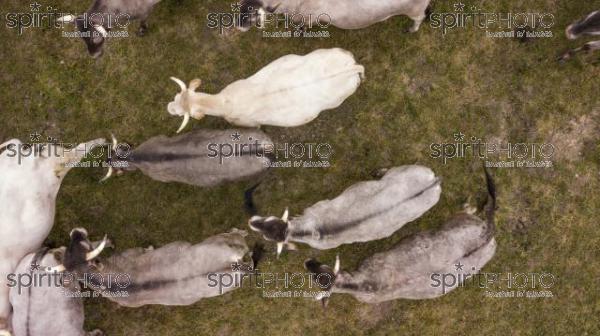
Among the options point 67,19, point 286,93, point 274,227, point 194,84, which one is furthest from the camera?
point 67,19

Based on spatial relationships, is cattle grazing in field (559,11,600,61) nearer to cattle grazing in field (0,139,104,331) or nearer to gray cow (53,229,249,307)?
gray cow (53,229,249,307)

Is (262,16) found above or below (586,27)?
above

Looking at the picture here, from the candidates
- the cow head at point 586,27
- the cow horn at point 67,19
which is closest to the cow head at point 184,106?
the cow horn at point 67,19

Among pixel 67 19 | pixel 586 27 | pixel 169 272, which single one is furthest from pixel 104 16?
pixel 586 27

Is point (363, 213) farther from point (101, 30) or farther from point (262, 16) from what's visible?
point (101, 30)

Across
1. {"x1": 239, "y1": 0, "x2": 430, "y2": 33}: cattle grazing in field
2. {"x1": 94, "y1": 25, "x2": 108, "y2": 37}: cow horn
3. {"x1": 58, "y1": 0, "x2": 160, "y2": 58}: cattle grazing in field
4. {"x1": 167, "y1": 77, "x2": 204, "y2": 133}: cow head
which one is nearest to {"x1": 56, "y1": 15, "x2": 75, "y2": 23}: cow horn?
{"x1": 58, "y1": 0, "x2": 160, "y2": 58}: cattle grazing in field

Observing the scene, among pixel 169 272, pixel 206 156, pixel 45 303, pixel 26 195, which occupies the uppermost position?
pixel 206 156
